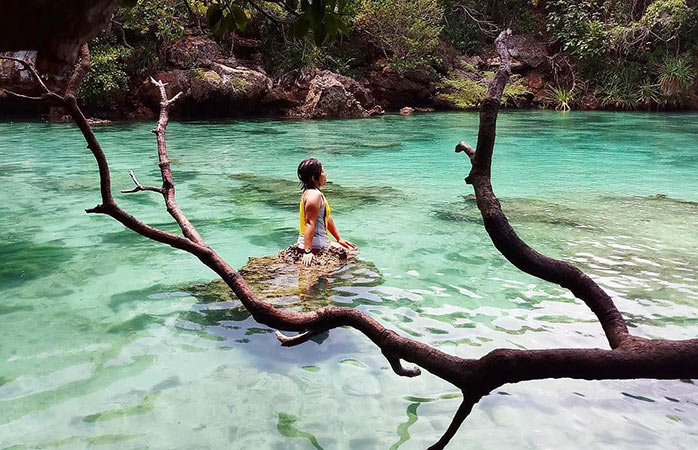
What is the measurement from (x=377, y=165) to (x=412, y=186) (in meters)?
2.16

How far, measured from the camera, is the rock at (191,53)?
19688 mm

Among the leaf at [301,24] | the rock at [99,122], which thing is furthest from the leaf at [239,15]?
the rock at [99,122]

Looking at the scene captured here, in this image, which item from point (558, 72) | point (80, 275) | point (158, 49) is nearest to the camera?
Answer: point (80, 275)

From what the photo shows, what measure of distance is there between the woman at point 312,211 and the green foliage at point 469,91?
18.5 metres

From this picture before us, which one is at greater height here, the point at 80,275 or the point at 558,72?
the point at 558,72

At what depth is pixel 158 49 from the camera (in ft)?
65.6

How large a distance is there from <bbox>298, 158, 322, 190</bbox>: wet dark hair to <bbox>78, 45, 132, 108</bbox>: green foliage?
15775mm

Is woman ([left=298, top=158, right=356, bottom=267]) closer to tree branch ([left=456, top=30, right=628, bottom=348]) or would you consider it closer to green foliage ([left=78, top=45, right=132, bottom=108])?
tree branch ([left=456, top=30, right=628, bottom=348])

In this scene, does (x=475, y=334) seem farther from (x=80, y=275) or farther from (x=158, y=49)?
(x=158, y=49)

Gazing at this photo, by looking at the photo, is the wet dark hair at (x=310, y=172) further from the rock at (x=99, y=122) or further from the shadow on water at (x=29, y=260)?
the rock at (x=99, y=122)

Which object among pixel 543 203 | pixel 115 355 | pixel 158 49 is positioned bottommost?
pixel 115 355

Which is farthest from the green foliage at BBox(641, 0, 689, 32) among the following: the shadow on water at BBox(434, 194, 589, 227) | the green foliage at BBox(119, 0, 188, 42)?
the shadow on water at BBox(434, 194, 589, 227)

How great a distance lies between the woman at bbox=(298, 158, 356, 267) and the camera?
4867 millimetres

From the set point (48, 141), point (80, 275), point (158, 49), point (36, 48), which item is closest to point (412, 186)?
point (80, 275)
